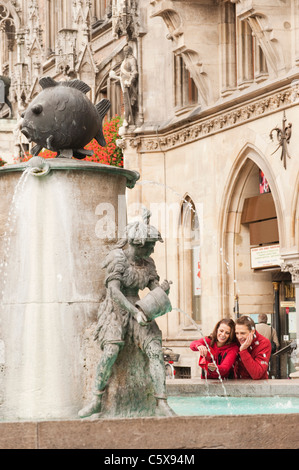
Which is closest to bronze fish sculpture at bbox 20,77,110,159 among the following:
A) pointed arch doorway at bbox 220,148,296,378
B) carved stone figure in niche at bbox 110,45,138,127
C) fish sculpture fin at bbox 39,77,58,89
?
fish sculpture fin at bbox 39,77,58,89

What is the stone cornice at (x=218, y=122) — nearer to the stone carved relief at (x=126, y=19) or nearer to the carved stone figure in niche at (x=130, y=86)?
the carved stone figure in niche at (x=130, y=86)

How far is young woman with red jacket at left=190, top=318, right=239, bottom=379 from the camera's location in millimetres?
12547

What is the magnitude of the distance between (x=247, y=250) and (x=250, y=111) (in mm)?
3031

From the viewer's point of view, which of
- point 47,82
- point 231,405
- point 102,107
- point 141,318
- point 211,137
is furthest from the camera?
point 211,137

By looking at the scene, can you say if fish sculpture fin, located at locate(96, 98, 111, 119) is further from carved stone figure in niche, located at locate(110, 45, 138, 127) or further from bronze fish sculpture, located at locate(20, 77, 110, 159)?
carved stone figure in niche, located at locate(110, 45, 138, 127)

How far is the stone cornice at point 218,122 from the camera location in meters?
23.5

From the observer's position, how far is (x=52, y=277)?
10.4m

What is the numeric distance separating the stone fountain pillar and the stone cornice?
42.0 feet

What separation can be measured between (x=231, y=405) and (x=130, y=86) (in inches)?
740

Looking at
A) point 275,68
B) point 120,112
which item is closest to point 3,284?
point 275,68

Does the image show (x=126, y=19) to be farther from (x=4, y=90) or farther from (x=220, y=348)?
(x=4, y=90)

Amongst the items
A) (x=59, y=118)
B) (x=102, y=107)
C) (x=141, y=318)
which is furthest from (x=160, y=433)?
(x=102, y=107)

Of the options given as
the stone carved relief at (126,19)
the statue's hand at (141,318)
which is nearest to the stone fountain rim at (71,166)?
the statue's hand at (141,318)

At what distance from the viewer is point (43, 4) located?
50812mm
